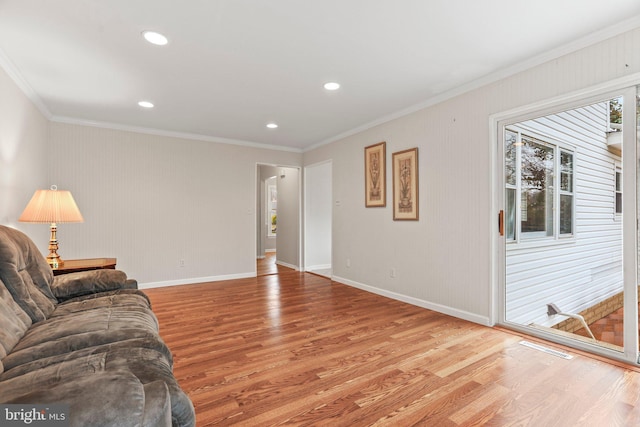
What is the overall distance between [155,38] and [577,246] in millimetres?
3812

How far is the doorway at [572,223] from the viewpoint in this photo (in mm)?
2293

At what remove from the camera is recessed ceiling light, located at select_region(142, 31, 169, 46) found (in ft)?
7.55

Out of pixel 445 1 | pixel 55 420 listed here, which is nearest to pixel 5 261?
pixel 55 420

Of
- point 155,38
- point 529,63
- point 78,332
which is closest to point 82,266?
point 78,332

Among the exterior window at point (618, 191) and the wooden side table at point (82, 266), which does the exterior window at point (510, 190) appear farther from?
the wooden side table at point (82, 266)

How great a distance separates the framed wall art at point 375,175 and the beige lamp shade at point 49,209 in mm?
3481

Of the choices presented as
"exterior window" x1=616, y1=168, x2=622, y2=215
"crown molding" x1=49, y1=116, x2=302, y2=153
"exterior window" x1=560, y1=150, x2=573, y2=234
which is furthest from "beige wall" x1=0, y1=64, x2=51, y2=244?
"exterior window" x1=616, y1=168, x2=622, y2=215

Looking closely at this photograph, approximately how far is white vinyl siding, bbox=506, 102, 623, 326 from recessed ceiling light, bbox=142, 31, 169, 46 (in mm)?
3176

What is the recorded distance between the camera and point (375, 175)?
445 cm

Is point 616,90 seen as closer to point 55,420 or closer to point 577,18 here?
point 577,18

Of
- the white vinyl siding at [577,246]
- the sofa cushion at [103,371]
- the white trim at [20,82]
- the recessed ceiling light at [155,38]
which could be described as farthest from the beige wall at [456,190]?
the white trim at [20,82]

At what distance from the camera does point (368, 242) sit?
15.1ft

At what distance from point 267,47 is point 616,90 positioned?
2.64m

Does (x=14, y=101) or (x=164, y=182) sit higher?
(x=14, y=101)
